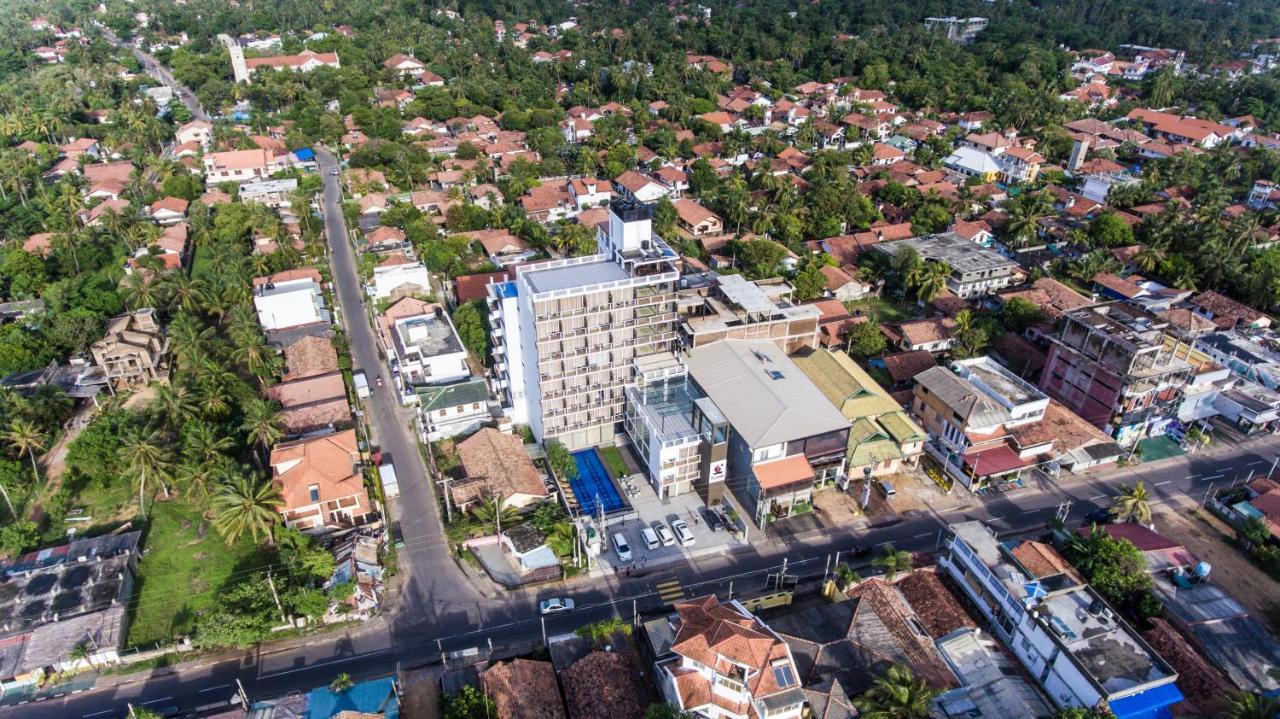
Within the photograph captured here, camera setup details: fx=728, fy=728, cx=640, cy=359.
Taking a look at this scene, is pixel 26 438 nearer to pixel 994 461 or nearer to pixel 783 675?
pixel 783 675

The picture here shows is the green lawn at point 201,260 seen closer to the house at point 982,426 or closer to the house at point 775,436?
the house at point 775,436

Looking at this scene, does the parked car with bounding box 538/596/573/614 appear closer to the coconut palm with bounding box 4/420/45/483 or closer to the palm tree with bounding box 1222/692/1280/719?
the palm tree with bounding box 1222/692/1280/719

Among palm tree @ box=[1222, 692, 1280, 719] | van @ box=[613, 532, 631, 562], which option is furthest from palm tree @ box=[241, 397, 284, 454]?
palm tree @ box=[1222, 692, 1280, 719]

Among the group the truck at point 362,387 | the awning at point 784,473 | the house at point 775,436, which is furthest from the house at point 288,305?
the awning at point 784,473

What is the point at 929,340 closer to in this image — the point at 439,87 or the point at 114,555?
the point at 114,555

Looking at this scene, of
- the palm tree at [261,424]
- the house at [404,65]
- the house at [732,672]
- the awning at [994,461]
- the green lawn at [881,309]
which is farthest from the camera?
the house at [404,65]
